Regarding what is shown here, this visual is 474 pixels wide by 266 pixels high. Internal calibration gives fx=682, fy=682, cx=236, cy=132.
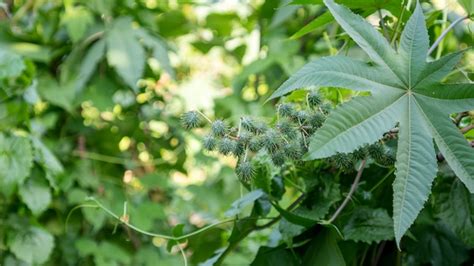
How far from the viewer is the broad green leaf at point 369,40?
617 mm

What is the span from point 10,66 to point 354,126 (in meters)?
0.79

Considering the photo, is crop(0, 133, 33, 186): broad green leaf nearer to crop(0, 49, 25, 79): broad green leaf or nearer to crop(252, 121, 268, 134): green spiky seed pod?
crop(0, 49, 25, 79): broad green leaf

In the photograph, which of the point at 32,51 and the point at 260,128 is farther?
the point at 32,51

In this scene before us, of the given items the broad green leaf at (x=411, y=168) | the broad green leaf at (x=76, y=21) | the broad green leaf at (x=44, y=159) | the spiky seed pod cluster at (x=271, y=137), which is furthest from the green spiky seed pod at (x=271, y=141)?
the broad green leaf at (x=76, y=21)

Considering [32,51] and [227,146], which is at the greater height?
[227,146]

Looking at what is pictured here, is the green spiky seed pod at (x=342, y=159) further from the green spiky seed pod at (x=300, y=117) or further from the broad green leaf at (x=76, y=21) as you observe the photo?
the broad green leaf at (x=76, y=21)

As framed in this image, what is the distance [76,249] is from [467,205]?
1.05 meters

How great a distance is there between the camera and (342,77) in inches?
23.7

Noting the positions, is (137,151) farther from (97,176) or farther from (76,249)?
(76,249)

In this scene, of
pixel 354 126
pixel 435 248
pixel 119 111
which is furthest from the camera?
pixel 119 111

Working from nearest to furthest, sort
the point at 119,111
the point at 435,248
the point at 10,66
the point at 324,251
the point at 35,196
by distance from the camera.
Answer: the point at 324,251 → the point at 435,248 → the point at 10,66 → the point at 35,196 → the point at 119,111

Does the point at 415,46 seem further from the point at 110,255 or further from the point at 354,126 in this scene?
the point at 110,255

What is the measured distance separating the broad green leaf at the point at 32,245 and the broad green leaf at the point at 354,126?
2.88 feet

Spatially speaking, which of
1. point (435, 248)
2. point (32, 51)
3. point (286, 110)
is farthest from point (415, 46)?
point (32, 51)
